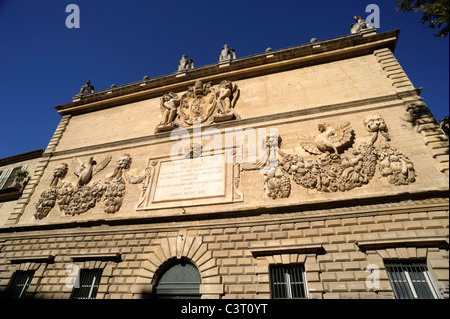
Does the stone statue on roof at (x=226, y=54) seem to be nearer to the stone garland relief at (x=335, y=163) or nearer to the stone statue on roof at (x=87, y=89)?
the stone garland relief at (x=335, y=163)

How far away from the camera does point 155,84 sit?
1073 cm

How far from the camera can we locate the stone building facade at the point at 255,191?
5.40 meters

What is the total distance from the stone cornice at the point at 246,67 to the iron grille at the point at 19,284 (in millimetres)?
7141

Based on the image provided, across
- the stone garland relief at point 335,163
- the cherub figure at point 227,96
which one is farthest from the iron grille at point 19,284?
the cherub figure at point 227,96

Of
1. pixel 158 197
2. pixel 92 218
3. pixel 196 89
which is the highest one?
pixel 196 89

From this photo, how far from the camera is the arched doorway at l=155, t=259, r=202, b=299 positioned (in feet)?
19.8

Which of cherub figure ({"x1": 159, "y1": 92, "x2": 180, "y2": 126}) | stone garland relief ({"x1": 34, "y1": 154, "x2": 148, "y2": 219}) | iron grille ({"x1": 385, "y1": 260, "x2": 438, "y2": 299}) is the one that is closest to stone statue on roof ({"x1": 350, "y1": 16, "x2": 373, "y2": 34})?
cherub figure ({"x1": 159, "y1": 92, "x2": 180, "y2": 126})

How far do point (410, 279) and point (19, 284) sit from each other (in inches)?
410

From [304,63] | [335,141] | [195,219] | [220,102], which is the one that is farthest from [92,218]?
[304,63]

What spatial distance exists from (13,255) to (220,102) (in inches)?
341

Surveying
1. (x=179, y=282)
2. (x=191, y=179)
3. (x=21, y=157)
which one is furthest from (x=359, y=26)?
(x=21, y=157)

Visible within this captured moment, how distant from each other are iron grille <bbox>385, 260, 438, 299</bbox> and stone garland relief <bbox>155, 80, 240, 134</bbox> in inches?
→ 240

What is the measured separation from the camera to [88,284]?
22.2 feet
